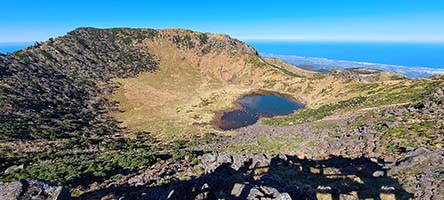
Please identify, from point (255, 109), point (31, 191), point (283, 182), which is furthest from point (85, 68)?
point (283, 182)

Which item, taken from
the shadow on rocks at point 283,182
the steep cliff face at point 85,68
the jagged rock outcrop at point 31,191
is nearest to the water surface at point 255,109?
the steep cliff face at point 85,68

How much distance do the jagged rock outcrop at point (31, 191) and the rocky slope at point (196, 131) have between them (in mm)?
93

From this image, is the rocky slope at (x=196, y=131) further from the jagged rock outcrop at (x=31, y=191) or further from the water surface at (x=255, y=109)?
the water surface at (x=255, y=109)

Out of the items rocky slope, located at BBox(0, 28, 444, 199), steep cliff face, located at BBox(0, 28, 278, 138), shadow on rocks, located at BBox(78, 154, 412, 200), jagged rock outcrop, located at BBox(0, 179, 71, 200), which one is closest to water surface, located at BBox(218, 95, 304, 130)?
rocky slope, located at BBox(0, 28, 444, 199)

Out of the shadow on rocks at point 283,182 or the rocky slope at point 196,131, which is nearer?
the shadow on rocks at point 283,182

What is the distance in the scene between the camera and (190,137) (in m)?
57.6

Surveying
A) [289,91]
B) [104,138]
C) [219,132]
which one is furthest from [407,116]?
[289,91]

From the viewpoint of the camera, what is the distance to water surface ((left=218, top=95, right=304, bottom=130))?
69.4 m

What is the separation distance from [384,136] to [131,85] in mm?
85478

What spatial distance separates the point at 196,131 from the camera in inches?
2430

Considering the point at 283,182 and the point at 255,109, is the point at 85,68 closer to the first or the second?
the point at 255,109

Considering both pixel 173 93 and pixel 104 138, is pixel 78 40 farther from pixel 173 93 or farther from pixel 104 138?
pixel 104 138

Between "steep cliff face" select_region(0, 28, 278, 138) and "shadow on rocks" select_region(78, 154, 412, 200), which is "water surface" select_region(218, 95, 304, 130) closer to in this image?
"steep cliff face" select_region(0, 28, 278, 138)

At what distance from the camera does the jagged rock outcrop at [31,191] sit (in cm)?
1772
